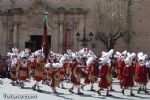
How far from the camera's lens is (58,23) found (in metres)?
35.8

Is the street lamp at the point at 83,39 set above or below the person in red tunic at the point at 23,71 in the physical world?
above

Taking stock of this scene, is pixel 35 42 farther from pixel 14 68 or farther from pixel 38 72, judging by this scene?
pixel 38 72

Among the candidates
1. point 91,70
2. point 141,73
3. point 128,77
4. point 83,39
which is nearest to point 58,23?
point 83,39

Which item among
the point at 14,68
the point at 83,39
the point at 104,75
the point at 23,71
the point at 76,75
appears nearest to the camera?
the point at 104,75

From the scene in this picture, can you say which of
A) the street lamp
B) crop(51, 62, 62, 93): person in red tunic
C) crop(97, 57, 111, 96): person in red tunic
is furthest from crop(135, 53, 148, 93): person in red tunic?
the street lamp

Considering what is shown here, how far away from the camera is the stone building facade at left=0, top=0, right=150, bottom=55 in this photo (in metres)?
34.2

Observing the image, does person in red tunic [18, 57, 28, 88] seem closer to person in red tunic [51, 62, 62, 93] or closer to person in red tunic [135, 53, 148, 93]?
person in red tunic [51, 62, 62, 93]

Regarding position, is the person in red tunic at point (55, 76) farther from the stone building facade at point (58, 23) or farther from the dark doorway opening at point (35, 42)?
the dark doorway opening at point (35, 42)

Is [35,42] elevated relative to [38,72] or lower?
elevated

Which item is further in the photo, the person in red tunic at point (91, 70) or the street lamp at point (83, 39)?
the street lamp at point (83, 39)

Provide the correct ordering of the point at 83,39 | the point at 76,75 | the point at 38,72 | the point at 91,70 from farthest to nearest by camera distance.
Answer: the point at 83,39 < the point at 38,72 < the point at 91,70 < the point at 76,75

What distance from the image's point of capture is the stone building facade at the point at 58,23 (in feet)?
112

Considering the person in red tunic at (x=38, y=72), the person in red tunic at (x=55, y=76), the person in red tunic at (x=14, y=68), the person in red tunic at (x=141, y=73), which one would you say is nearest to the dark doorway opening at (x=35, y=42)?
the person in red tunic at (x=14, y=68)

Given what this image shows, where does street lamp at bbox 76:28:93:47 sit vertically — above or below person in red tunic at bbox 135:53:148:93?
above
